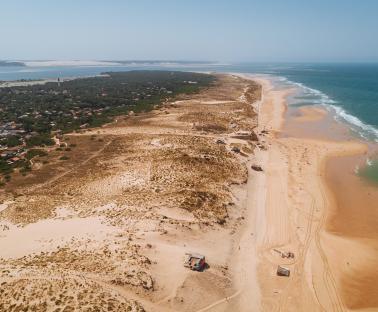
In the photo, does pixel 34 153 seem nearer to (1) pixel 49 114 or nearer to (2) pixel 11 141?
(2) pixel 11 141

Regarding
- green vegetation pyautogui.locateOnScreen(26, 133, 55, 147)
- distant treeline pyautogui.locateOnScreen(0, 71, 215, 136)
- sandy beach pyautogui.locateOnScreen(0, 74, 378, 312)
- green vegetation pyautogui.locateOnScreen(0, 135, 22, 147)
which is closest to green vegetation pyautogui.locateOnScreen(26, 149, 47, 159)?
green vegetation pyautogui.locateOnScreen(26, 133, 55, 147)

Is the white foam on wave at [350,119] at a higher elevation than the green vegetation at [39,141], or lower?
lower

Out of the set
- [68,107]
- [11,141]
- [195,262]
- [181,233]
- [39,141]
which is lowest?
[68,107]

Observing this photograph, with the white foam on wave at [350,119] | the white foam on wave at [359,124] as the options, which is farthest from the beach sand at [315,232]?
the white foam on wave at [350,119]

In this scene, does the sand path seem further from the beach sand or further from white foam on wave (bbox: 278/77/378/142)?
white foam on wave (bbox: 278/77/378/142)

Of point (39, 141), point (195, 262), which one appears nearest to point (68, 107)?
point (39, 141)

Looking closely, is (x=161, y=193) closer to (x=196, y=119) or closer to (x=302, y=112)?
(x=196, y=119)

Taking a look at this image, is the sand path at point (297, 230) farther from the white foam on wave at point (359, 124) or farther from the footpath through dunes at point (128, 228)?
the white foam on wave at point (359, 124)
